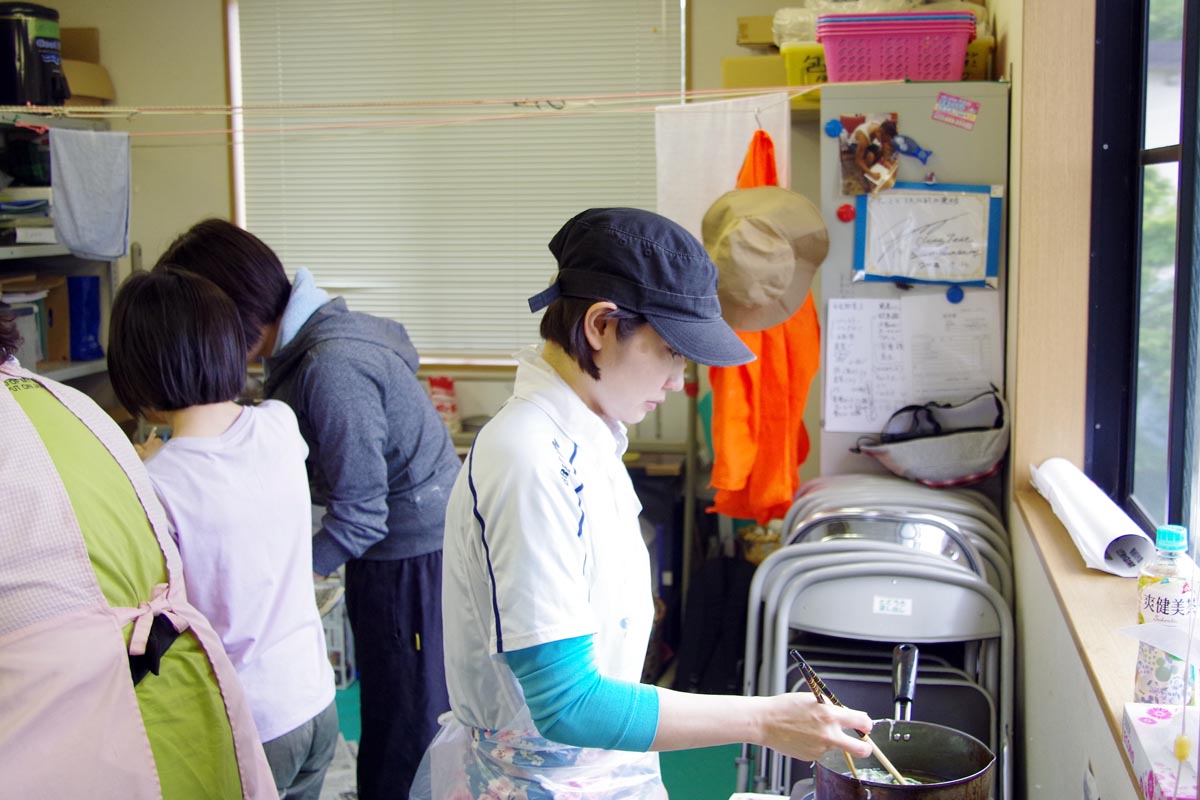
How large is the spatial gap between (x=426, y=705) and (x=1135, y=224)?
1676mm

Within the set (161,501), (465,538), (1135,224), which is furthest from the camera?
(1135,224)

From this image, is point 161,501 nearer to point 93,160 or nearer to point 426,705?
point 426,705

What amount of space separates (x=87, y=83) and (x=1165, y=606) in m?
4.08

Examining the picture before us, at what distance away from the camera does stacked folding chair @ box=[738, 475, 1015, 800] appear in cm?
223

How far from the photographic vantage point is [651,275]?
1.22m

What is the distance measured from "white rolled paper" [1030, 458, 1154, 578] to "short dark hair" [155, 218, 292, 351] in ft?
4.69

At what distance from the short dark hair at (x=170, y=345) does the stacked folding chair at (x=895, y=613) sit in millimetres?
1204

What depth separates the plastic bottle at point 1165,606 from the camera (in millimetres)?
1188

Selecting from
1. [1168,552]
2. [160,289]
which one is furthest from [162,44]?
[1168,552]

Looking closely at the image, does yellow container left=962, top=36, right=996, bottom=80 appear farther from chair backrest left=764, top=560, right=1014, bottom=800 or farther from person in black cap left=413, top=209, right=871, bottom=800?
person in black cap left=413, top=209, right=871, bottom=800

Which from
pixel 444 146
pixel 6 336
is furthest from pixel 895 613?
pixel 444 146

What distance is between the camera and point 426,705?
220cm

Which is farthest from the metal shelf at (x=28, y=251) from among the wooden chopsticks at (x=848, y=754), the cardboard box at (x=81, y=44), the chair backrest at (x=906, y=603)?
the wooden chopsticks at (x=848, y=754)

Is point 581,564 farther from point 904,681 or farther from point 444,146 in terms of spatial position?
point 444,146
